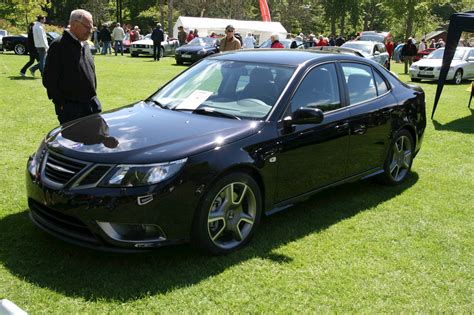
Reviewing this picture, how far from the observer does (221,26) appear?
40938 millimetres

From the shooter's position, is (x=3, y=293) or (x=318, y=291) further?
Result: (x=318, y=291)

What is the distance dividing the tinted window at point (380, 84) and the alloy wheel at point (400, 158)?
62cm

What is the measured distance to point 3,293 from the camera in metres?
3.38

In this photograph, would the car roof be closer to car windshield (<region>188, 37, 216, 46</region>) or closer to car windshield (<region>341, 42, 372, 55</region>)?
car windshield (<region>341, 42, 372, 55</region>)

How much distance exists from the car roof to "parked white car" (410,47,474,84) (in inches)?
607

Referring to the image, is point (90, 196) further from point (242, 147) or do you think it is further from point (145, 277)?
point (242, 147)

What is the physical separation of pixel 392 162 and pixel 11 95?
9335 mm

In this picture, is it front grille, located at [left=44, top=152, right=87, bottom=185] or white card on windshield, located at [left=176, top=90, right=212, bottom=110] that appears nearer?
front grille, located at [left=44, top=152, right=87, bottom=185]

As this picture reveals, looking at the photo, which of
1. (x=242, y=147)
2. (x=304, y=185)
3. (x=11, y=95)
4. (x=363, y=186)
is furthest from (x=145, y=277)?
(x=11, y=95)

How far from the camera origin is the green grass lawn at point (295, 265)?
3.45 m

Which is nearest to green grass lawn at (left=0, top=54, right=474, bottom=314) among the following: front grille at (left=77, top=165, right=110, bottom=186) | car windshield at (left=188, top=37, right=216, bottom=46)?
front grille at (left=77, top=165, right=110, bottom=186)

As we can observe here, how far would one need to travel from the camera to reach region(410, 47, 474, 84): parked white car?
19.5m

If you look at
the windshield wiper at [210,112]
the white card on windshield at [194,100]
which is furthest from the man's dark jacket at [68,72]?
the windshield wiper at [210,112]

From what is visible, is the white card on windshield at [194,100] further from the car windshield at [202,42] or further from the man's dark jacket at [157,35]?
the car windshield at [202,42]
